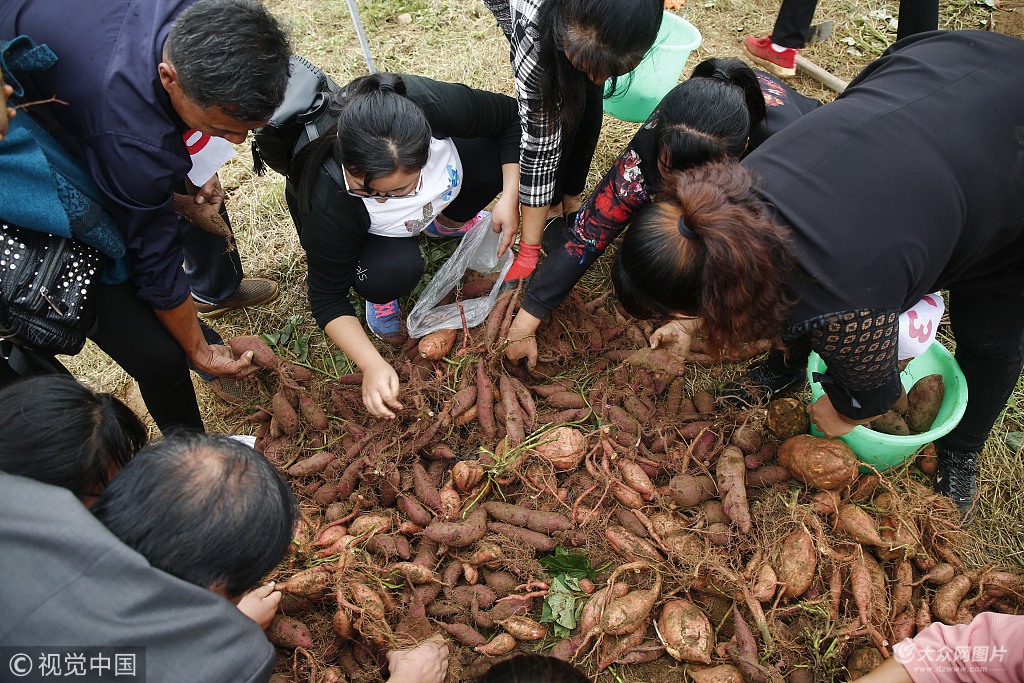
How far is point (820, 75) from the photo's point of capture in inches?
166

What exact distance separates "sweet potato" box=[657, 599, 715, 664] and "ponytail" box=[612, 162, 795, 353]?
0.96m

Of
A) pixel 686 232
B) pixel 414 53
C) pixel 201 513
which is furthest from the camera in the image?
pixel 414 53

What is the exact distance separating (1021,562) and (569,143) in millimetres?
2571

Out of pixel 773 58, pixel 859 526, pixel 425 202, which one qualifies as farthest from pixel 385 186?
pixel 773 58

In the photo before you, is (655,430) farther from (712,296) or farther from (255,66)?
(255,66)

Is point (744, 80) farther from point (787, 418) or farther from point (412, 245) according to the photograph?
point (412, 245)

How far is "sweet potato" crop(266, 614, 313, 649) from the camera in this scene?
6.43ft

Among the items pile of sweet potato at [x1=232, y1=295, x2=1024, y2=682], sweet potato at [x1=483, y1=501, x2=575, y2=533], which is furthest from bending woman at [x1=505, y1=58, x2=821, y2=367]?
sweet potato at [x1=483, y1=501, x2=575, y2=533]

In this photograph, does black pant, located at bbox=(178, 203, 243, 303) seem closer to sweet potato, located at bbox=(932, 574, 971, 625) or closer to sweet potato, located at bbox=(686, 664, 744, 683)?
sweet potato, located at bbox=(686, 664, 744, 683)

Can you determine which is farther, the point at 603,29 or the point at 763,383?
the point at 763,383

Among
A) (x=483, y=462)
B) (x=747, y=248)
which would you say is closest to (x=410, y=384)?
(x=483, y=462)

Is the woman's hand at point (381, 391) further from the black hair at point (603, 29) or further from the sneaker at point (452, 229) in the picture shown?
the black hair at point (603, 29)

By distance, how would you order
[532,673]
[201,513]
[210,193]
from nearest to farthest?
1. [201,513]
2. [532,673]
3. [210,193]

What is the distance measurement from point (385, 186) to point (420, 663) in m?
1.56
